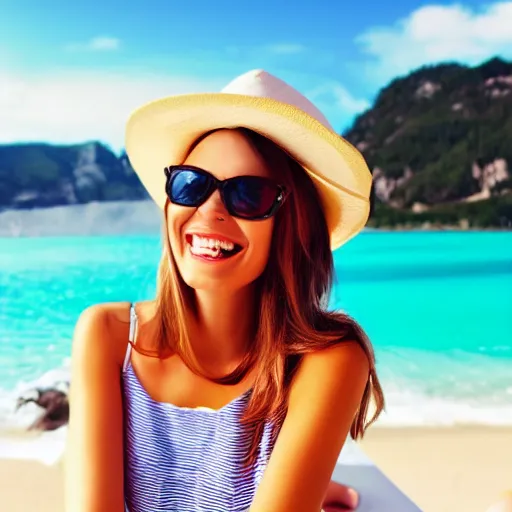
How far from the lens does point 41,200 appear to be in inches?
483

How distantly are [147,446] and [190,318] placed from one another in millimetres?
265

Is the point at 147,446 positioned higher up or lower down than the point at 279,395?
lower down

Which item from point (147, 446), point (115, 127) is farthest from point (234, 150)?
point (115, 127)

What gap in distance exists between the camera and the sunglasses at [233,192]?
1218 mm

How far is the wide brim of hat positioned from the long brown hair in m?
0.03

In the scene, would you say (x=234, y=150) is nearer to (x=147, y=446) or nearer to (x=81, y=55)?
(x=147, y=446)

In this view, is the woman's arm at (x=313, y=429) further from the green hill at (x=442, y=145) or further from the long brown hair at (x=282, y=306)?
the green hill at (x=442, y=145)

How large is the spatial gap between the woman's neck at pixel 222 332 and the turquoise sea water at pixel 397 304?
3258 millimetres

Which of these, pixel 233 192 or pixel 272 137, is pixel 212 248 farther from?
pixel 272 137

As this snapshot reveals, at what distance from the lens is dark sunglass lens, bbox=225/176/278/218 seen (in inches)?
47.9

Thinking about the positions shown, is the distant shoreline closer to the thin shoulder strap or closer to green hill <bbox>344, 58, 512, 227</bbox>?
green hill <bbox>344, 58, 512, 227</bbox>

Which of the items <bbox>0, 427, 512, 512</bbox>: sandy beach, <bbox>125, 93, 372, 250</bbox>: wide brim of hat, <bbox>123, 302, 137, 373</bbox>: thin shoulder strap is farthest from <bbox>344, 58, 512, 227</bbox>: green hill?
<bbox>123, 302, 137, 373</bbox>: thin shoulder strap

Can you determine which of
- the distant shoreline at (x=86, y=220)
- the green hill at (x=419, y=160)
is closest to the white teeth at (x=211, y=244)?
the green hill at (x=419, y=160)

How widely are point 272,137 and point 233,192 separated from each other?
15 cm
